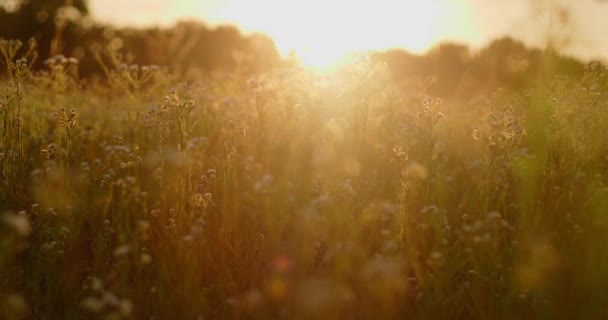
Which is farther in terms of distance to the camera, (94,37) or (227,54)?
(94,37)

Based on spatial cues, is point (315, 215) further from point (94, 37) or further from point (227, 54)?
point (94, 37)

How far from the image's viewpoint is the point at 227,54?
62.2ft

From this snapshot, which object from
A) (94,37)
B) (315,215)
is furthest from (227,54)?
(315,215)

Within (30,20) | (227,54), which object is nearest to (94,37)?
(30,20)

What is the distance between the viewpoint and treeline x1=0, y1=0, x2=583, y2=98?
5.46 meters

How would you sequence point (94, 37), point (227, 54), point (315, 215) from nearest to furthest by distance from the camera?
point (315, 215) < point (227, 54) < point (94, 37)

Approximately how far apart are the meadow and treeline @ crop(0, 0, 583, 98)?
0.86m

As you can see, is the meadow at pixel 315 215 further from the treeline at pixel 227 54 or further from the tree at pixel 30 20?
the tree at pixel 30 20

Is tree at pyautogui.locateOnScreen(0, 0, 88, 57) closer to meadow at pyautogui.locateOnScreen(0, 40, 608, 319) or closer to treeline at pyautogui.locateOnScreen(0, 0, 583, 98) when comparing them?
treeline at pyautogui.locateOnScreen(0, 0, 583, 98)

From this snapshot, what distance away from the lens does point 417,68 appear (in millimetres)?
11875

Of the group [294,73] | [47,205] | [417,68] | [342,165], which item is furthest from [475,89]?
[417,68]

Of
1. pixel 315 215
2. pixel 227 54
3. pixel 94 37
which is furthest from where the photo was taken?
pixel 94 37

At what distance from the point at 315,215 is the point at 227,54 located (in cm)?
1727

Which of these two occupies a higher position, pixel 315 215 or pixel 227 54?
pixel 227 54
